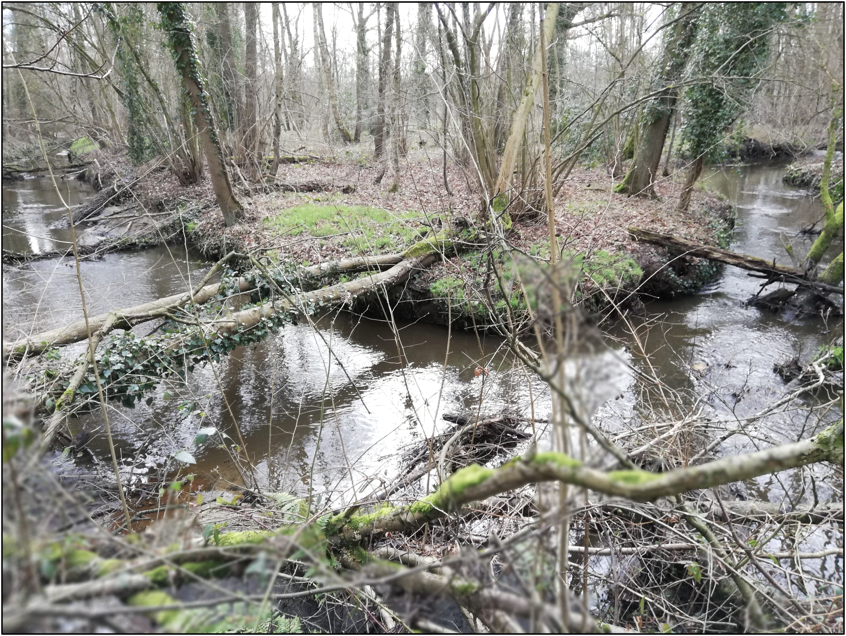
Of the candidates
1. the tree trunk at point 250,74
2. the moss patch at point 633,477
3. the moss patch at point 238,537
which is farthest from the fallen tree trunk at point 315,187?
the moss patch at point 633,477

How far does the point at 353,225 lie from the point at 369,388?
401 cm

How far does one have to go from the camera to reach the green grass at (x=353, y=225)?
28.6 feet

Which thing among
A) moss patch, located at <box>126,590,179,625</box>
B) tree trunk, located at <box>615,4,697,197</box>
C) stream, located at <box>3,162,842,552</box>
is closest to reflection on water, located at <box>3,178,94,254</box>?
stream, located at <box>3,162,842,552</box>

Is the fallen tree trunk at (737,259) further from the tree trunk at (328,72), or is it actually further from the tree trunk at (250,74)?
the tree trunk at (328,72)

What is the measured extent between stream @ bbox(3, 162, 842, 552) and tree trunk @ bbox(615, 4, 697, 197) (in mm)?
3690

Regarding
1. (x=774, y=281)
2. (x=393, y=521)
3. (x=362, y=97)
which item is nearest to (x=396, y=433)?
(x=393, y=521)

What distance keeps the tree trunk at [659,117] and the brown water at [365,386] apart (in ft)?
11.8

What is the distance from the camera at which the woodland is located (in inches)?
38.1

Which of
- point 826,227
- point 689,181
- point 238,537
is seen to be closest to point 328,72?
point 689,181

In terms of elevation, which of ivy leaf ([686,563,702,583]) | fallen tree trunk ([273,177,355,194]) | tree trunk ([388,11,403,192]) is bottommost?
ivy leaf ([686,563,702,583])

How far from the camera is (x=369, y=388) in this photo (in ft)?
21.3

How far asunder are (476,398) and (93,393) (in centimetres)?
427

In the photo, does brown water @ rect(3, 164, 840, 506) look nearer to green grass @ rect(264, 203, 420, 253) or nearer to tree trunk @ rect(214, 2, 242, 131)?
green grass @ rect(264, 203, 420, 253)

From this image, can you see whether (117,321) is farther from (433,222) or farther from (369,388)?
(433,222)
